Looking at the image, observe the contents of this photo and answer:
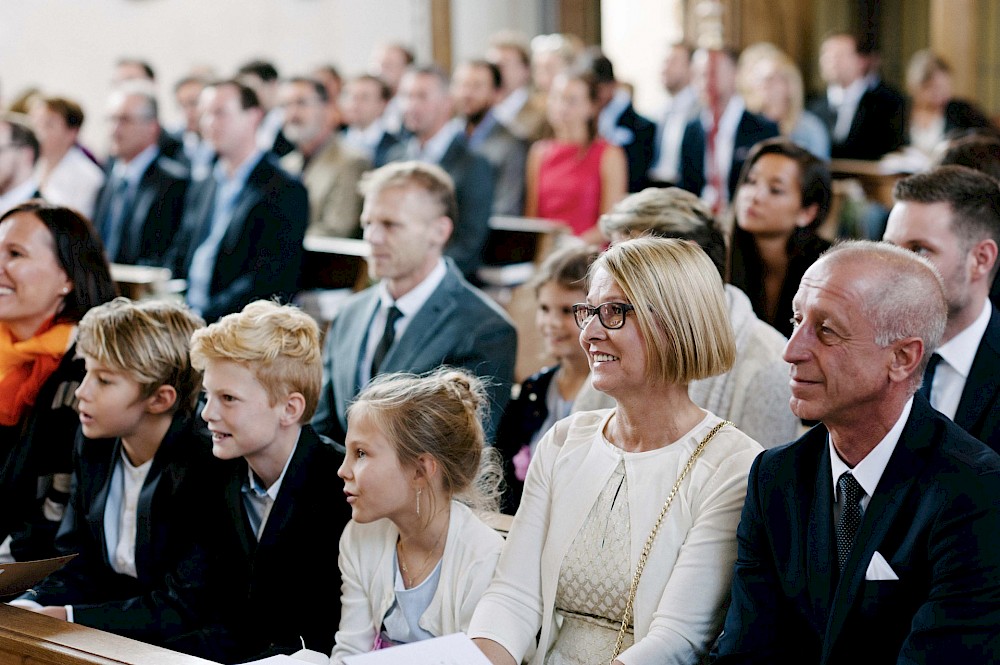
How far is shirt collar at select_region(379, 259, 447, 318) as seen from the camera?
3.67m

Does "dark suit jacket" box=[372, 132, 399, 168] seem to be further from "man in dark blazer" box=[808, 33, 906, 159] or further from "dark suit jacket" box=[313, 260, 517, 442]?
"dark suit jacket" box=[313, 260, 517, 442]

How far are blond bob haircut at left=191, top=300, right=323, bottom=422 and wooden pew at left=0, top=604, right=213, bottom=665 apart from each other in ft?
1.96

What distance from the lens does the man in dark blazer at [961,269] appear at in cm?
259

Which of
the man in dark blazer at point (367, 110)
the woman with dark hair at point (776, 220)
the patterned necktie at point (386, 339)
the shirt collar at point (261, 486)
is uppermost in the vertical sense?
the man in dark blazer at point (367, 110)

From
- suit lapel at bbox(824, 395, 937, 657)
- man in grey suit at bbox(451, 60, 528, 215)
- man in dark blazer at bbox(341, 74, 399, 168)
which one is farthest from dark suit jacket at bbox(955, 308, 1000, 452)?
man in dark blazer at bbox(341, 74, 399, 168)

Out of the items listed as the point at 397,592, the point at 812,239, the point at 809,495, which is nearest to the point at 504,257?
the point at 812,239

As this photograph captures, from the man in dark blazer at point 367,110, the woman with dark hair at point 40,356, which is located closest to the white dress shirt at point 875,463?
the woman with dark hair at point 40,356

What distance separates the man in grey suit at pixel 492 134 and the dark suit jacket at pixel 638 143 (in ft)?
2.42

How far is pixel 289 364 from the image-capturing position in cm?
269

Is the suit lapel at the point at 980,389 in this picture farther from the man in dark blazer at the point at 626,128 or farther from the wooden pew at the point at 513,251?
the man in dark blazer at the point at 626,128

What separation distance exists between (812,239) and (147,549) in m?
2.08

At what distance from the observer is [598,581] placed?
2199 millimetres

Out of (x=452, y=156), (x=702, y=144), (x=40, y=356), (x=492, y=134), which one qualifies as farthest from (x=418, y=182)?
(x=702, y=144)

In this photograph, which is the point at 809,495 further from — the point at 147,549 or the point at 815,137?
the point at 815,137
